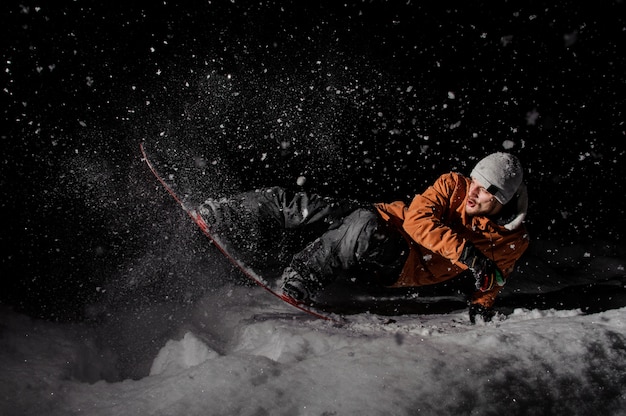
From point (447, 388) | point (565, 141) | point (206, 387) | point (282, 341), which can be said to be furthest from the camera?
point (565, 141)

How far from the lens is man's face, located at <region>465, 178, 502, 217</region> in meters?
2.79

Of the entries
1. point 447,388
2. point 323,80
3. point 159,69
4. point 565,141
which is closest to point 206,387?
point 447,388

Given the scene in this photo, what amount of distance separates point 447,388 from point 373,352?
398 millimetres

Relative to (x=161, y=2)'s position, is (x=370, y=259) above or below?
below

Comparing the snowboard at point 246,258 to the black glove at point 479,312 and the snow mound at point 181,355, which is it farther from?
the snow mound at point 181,355

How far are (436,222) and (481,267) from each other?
0.45 meters

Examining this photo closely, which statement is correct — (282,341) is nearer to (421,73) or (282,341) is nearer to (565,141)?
(421,73)

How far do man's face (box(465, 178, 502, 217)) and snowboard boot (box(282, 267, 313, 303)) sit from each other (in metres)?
1.45

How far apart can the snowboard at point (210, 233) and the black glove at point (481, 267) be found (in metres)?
1.10

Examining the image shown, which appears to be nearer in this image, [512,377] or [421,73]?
[512,377]

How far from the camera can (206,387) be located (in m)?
1.74

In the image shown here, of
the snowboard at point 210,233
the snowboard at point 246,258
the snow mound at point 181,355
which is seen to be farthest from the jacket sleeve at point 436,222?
the snow mound at point 181,355

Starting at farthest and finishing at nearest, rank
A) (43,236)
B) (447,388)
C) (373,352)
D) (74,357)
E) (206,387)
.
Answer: (43,236), (74,357), (373,352), (206,387), (447,388)

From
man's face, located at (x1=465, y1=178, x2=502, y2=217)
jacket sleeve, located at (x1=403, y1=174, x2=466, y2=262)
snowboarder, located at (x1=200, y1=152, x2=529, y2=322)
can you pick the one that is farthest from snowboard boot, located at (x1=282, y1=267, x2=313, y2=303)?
Answer: man's face, located at (x1=465, y1=178, x2=502, y2=217)
